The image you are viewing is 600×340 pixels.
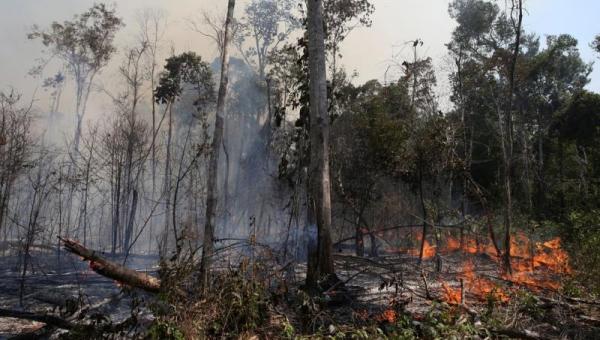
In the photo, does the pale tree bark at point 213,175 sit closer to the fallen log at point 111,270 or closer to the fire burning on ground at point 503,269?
the fallen log at point 111,270

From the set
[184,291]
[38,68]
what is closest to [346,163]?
[184,291]

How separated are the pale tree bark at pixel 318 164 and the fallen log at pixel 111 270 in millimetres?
2739

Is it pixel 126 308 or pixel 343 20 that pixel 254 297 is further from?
pixel 343 20

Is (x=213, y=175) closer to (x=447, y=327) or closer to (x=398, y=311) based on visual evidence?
(x=398, y=311)

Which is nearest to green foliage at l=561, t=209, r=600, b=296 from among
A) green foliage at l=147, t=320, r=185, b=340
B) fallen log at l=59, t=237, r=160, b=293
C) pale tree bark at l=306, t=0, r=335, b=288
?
pale tree bark at l=306, t=0, r=335, b=288

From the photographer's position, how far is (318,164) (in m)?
8.59

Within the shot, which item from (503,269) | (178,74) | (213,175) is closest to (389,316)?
(213,175)

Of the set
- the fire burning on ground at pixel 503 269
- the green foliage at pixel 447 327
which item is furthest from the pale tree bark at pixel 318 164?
the green foliage at pixel 447 327

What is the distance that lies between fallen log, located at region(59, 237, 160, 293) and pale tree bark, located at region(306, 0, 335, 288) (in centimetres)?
274

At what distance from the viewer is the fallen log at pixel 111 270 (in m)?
5.20

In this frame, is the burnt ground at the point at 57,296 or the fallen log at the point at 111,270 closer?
the fallen log at the point at 111,270

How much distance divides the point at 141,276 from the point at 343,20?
1621cm

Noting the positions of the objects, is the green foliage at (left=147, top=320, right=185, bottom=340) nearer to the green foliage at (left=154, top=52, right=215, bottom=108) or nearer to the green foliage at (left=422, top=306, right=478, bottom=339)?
the green foliage at (left=422, top=306, right=478, bottom=339)

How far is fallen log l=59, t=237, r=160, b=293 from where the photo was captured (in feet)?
17.1
